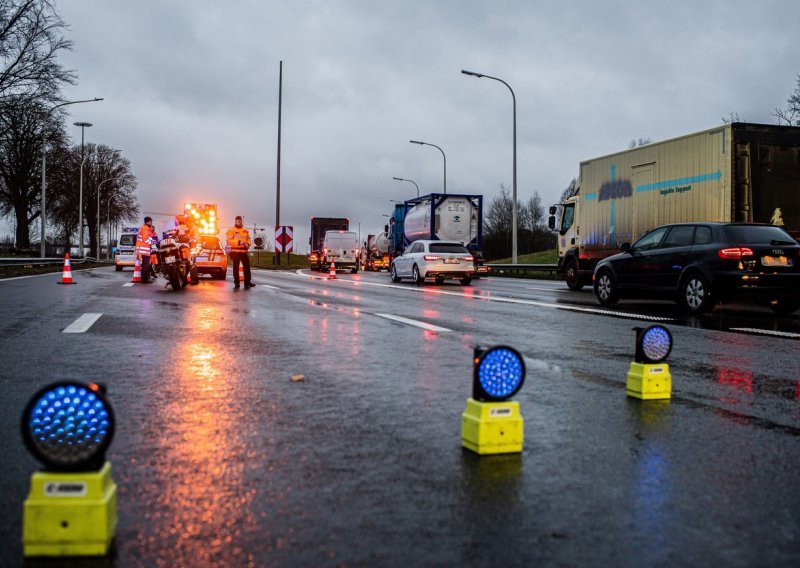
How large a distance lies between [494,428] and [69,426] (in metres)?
1.90

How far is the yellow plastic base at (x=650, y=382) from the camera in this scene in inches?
196

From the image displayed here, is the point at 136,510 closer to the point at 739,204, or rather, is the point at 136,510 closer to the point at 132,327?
the point at 132,327

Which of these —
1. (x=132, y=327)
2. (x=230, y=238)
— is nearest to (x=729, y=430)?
(x=132, y=327)

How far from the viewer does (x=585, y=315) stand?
1200 centimetres

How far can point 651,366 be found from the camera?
5004 mm

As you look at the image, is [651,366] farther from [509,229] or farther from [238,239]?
[509,229]

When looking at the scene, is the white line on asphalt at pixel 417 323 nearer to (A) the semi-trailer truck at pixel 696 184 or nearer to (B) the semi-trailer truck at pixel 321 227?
(A) the semi-trailer truck at pixel 696 184

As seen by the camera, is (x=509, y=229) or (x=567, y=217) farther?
(x=509, y=229)

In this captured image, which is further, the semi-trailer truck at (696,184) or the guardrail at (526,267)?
the guardrail at (526,267)

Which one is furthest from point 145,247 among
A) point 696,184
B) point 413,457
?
point 413,457

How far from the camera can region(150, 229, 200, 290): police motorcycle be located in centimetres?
1789

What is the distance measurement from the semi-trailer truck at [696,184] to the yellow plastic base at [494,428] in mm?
13172

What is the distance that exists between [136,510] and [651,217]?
16459 mm

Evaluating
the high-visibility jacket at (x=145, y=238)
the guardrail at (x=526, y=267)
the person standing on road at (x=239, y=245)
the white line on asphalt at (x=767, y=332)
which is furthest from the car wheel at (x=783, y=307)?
the guardrail at (x=526, y=267)
